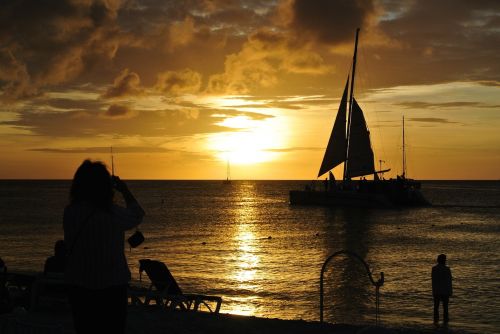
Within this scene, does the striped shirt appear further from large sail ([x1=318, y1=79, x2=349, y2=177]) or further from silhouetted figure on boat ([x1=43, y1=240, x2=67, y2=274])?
large sail ([x1=318, y1=79, x2=349, y2=177])

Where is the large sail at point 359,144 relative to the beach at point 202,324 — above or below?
above

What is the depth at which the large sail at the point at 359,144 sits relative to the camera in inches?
2579

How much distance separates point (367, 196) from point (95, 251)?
66.7 m

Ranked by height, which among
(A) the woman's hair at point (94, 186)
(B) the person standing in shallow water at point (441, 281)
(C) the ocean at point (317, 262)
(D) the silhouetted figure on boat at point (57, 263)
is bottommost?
(C) the ocean at point (317, 262)

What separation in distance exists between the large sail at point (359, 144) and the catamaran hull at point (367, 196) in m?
4.27

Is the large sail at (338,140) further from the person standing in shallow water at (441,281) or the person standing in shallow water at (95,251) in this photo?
the person standing in shallow water at (95,251)

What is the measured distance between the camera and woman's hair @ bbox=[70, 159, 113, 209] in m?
4.42

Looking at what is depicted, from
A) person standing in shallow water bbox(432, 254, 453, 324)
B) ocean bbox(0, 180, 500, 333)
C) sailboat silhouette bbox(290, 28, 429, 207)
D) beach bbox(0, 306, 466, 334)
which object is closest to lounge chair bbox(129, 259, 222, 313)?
beach bbox(0, 306, 466, 334)

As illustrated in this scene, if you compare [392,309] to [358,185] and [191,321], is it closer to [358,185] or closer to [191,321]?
[191,321]

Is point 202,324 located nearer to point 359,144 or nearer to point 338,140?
point 338,140

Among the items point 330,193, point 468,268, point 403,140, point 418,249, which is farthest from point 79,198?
point 403,140

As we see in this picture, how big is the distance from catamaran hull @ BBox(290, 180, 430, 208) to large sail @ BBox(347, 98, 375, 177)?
4.27 meters

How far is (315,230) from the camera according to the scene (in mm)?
47969

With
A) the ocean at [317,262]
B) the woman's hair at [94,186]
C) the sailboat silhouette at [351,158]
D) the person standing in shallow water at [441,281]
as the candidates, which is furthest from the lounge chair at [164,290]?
the sailboat silhouette at [351,158]
